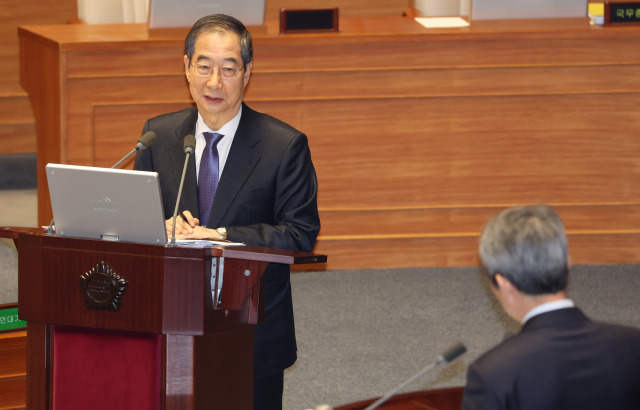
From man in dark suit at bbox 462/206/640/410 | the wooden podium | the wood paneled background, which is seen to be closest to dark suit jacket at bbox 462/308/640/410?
man in dark suit at bbox 462/206/640/410

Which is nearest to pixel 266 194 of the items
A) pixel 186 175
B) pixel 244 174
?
pixel 244 174

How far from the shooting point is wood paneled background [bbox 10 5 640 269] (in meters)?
5.43

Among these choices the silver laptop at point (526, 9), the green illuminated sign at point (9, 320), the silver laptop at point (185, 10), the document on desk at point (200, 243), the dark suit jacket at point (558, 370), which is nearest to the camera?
the dark suit jacket at point (558, 370)

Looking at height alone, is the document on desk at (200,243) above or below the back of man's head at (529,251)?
below

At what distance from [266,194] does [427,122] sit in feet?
9.45

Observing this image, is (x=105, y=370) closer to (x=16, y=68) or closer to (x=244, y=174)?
(x=244, y=174)

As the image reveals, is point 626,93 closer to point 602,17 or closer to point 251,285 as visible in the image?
point 602,17

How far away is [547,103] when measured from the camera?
18.4 ft

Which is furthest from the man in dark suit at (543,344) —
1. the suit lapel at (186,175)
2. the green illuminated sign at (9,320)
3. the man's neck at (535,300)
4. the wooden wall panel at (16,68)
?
the wooden wall panel at (16,68)

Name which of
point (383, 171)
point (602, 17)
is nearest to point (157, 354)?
point (383, 171)

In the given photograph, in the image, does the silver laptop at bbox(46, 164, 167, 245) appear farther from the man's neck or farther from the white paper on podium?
the white paper on podium

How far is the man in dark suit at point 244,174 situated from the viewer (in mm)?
2783

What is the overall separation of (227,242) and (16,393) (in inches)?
52.7

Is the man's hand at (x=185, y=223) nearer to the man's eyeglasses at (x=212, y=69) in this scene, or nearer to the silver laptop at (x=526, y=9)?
the man's eyeglasses at (x=212, y=69)
